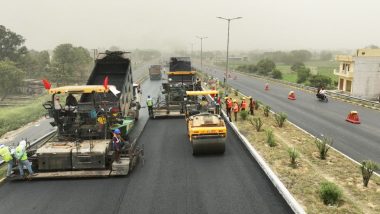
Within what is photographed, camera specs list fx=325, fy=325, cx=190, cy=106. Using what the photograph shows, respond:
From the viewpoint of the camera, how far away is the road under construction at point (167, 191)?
9758 mm

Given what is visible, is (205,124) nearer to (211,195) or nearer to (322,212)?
(211,195)

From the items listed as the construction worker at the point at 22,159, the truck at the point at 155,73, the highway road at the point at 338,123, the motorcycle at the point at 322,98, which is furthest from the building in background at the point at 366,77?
the construction worker at the point at 22,159

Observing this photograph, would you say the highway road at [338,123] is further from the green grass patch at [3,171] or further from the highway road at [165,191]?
the green grass patch at [3,171]

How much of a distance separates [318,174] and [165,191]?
562cm

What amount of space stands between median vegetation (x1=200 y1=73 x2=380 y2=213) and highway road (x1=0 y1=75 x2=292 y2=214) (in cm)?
80

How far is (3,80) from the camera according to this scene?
5738 centimetres

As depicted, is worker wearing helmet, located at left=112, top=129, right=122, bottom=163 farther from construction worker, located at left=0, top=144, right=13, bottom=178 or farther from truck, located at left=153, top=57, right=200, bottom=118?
truck, located at left=153, top=57, right=200, bottom=118

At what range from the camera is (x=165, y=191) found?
427 inches

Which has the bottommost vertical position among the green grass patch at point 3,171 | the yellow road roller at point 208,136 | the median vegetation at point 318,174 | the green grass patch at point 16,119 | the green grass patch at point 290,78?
the green grass patch at point 16,119

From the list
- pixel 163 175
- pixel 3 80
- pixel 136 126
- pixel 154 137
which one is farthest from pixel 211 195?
pixel 3 80

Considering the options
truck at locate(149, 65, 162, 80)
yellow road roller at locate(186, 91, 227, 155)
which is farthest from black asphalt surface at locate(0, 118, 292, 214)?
truck at locate(149, 65, 162, 80)

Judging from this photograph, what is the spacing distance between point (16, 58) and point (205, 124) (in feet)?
242

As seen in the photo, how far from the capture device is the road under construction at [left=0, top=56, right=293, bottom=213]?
9758 millimetres

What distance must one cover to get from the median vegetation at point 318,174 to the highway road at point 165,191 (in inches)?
31.5
